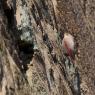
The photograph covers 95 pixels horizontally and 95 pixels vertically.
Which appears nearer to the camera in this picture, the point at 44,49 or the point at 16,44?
the point at 16,44

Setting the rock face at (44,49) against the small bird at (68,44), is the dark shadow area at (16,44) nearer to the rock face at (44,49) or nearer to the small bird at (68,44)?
the rock face at (44,49)

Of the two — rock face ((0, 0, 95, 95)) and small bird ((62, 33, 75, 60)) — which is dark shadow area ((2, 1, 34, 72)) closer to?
rock face ((0, 0, 95, 95))

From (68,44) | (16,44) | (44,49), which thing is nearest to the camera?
(16,44)

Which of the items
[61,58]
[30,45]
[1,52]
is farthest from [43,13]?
[1,52]

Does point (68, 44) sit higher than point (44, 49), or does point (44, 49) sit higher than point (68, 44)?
point (44, 49)

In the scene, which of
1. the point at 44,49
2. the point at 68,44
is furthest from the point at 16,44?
the point at 68,44

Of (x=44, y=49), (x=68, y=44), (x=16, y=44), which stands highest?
(x=16, y=44)

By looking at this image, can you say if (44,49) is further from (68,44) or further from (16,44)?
(68,44)

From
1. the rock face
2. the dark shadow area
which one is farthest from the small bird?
the dark shadow area
